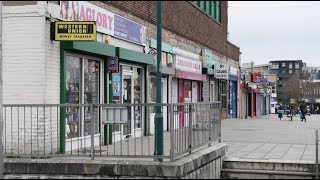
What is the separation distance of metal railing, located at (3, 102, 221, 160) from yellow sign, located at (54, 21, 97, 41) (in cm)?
156

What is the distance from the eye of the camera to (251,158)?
12.3 meters

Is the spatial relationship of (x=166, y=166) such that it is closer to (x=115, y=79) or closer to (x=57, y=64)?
(x=57, y=64)

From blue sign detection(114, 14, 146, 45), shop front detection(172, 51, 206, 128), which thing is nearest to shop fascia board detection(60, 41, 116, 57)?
blue sign detection(114, 14, 146, 45)

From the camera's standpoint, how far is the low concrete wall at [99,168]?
27.8 ft

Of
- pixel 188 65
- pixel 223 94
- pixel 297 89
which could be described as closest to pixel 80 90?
pixel 188 65

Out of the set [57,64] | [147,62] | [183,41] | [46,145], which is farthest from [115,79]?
[183,41]

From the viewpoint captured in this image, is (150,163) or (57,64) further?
(57,64)

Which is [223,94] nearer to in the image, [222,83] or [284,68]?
[222,83]

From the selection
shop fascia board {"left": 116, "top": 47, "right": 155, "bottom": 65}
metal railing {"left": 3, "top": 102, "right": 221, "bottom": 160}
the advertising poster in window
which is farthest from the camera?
the advertising poster in window

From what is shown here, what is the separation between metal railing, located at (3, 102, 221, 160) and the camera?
9094mm

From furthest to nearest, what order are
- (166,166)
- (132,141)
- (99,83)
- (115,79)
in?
(115,79), (99,83), (132,141), (166,166)

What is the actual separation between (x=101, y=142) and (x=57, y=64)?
8.90 feet

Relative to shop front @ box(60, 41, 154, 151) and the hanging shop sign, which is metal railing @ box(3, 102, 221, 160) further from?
the hanging shop sign

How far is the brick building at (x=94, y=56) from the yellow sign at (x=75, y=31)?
229 mm
